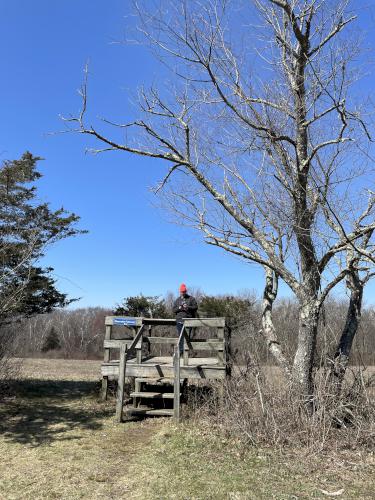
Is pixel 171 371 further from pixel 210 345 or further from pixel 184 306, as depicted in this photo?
pixel 184 306

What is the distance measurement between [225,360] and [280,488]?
4537 mm

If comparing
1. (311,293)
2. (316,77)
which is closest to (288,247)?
(311,293)

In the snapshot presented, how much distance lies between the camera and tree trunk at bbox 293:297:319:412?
7605mm

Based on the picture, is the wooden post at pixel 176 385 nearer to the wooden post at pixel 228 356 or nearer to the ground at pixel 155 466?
the ground at pixel 155 466

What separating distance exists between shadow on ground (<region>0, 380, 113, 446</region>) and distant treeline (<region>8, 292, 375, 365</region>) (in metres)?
1.67

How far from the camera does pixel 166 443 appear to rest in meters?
7.20

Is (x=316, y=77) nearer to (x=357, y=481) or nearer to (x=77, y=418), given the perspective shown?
(x=357, y=481)

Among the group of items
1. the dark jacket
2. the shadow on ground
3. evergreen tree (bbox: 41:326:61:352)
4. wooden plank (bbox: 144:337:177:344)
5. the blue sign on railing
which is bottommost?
the shadow on ground

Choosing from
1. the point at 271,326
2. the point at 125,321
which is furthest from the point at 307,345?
the point at 125,321

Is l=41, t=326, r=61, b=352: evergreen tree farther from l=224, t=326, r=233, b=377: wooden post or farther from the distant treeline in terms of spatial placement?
l=224, t=326, r=233, b=377: wooden post

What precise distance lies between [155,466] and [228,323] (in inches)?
236

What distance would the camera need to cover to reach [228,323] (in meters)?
11.9

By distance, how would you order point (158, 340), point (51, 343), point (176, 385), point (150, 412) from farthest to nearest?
point (51, 343), point (158, 340), point (150, 412), point (176, 385)

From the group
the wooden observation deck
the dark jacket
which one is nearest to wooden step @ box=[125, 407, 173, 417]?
the wooden observation deck
